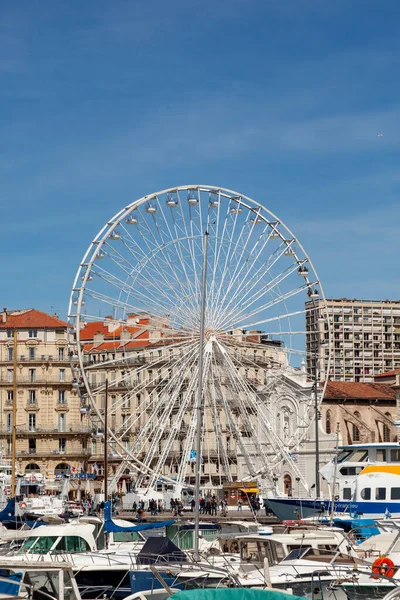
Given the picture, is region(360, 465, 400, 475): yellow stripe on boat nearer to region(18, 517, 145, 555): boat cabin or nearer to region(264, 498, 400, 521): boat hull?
region(264, 498, 400, 521): boat hull

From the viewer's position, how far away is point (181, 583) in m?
25.1

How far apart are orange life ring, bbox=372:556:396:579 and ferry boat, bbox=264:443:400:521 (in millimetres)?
20968

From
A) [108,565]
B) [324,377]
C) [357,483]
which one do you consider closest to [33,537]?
[108,565]

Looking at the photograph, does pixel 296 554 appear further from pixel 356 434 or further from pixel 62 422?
pixel 62 422

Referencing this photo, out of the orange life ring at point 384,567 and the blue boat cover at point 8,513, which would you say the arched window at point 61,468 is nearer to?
the blue boat cover at point 8,513

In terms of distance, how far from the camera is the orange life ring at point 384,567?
993 inches

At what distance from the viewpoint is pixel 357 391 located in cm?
10206

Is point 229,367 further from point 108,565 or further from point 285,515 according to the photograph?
point 108,565

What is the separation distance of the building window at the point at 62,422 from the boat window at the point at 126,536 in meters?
69.5

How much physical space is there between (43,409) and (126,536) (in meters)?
70.2

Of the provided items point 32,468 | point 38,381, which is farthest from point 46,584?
point 32,468

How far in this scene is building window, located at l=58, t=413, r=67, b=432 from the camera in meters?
109

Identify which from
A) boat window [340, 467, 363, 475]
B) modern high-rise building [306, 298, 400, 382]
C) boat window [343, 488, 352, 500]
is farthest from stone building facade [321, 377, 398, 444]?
modern high-rise building [306, 298, 400, 382]

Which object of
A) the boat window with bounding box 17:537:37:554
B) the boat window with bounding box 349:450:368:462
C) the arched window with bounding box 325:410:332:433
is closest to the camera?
the boat window with bounding box 17:537:37:554
